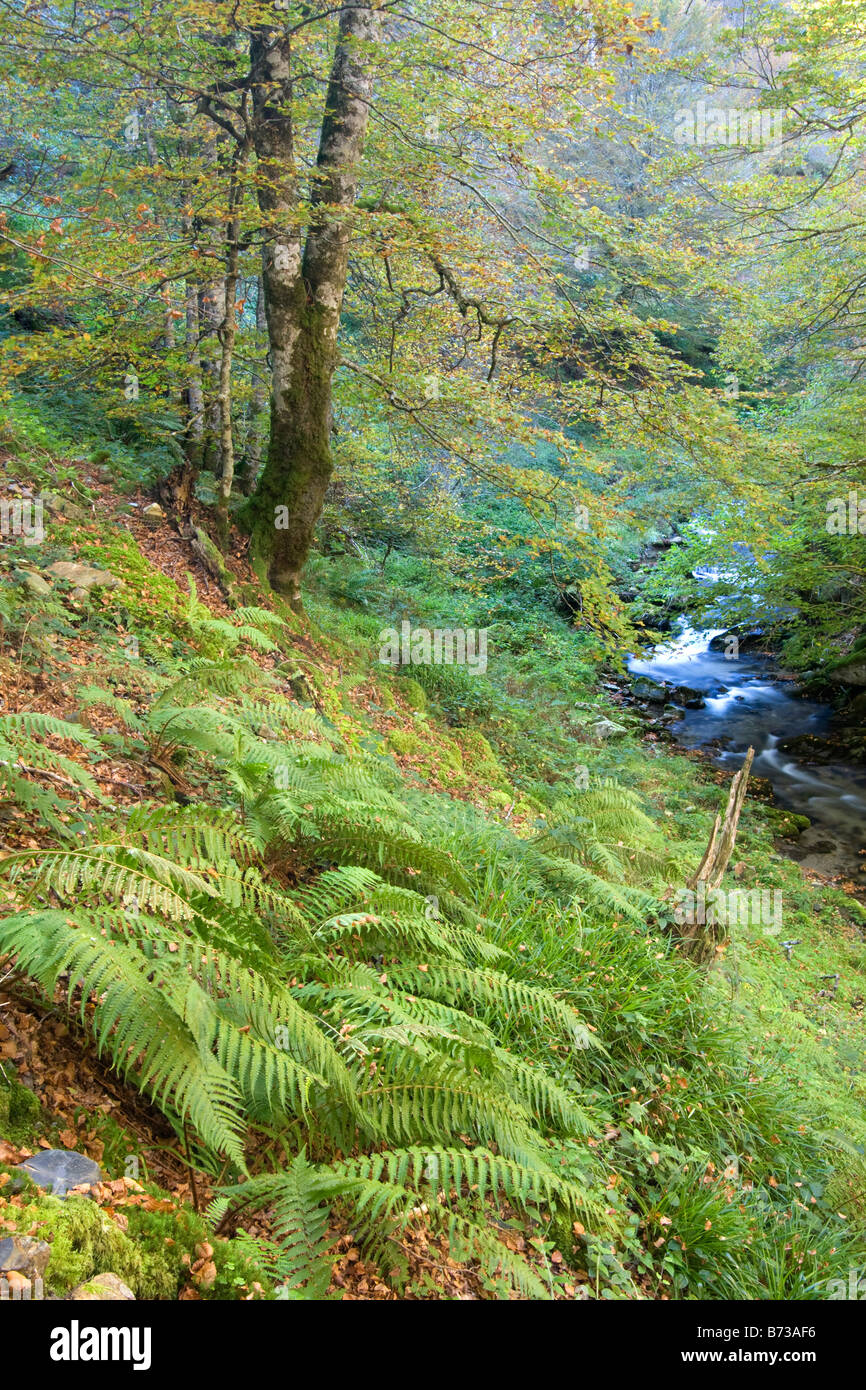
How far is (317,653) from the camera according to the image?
817 cm

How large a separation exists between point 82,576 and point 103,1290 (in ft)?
17.3

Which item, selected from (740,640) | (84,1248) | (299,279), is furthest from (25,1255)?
(740,640)

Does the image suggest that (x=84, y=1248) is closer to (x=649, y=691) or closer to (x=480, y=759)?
(x=480, y=759)

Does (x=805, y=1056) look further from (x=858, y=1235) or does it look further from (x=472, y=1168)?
(x=472, y=1168)

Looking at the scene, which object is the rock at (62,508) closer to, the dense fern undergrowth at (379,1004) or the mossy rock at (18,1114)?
the dense fern undergrowth at (379,1004)

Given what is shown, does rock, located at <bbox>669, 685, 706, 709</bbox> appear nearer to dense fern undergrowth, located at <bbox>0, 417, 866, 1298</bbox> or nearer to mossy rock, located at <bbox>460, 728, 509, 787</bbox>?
mossy rock, located at <bbox>460, 728, 509, 787</bbox>

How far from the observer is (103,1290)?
5.27 ft

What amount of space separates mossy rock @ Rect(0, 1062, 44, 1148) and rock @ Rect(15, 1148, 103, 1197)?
0.08m

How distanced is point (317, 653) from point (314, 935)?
5.33m

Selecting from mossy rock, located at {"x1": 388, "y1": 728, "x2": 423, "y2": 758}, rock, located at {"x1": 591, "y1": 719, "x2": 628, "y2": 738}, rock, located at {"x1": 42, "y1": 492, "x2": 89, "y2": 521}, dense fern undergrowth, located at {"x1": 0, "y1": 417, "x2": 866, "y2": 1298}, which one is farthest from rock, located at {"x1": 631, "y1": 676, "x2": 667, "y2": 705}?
rock, located at {"x1": 42, "y1": 492, "x2": 89, "y2": 521}

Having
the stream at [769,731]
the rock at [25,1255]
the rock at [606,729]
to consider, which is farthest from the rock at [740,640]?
the rock at [25,1255]

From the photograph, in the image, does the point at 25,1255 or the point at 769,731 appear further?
the point at 769,731

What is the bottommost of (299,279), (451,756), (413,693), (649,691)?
(451,756)

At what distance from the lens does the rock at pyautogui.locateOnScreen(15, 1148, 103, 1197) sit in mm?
1819
